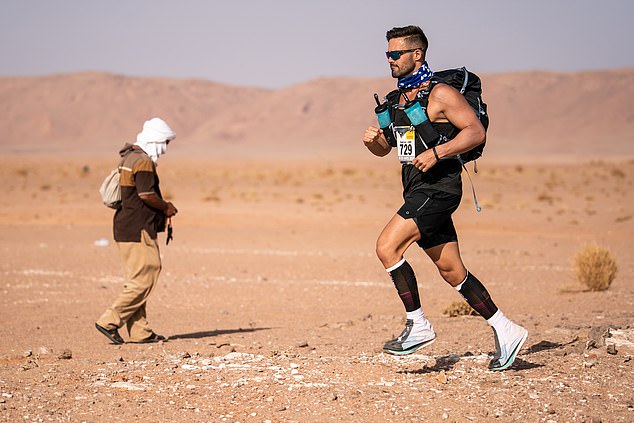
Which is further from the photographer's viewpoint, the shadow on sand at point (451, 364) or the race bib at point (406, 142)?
the shadow on sand at point (451, 364)

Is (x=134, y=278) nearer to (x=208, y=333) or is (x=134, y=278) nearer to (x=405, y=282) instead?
(x=208, y=333)

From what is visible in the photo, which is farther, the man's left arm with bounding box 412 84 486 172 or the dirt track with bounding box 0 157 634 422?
the man's left arm with bounding box 412 84 486 172

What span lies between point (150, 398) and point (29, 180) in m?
43.7

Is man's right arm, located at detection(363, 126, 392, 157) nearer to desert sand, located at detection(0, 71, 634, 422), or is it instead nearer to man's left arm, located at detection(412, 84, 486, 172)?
man's left arm, located at detection(412, 84, 486, 172)

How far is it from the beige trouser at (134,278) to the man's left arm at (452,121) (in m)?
3.61

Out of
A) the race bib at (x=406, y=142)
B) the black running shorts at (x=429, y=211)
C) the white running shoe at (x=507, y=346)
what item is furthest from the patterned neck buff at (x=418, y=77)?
the white running shoe at (x=507, y=346)

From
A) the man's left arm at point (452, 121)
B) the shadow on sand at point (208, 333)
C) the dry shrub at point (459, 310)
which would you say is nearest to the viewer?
the man's left arm at point (452, 121)

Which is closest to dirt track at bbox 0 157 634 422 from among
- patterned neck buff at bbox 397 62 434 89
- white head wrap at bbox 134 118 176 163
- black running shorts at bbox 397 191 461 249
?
black running shorts at bbox 397 191 461 249

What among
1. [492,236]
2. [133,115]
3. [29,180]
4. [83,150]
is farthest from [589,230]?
[133,115]

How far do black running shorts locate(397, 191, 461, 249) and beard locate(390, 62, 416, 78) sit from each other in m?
0.83

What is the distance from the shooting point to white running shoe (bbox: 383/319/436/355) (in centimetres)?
634

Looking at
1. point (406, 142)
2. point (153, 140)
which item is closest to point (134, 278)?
point (153, 140)

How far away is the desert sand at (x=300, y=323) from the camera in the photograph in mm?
5883

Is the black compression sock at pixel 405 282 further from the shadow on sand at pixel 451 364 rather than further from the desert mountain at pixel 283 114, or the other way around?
the desert mountain at pixel 283 114
